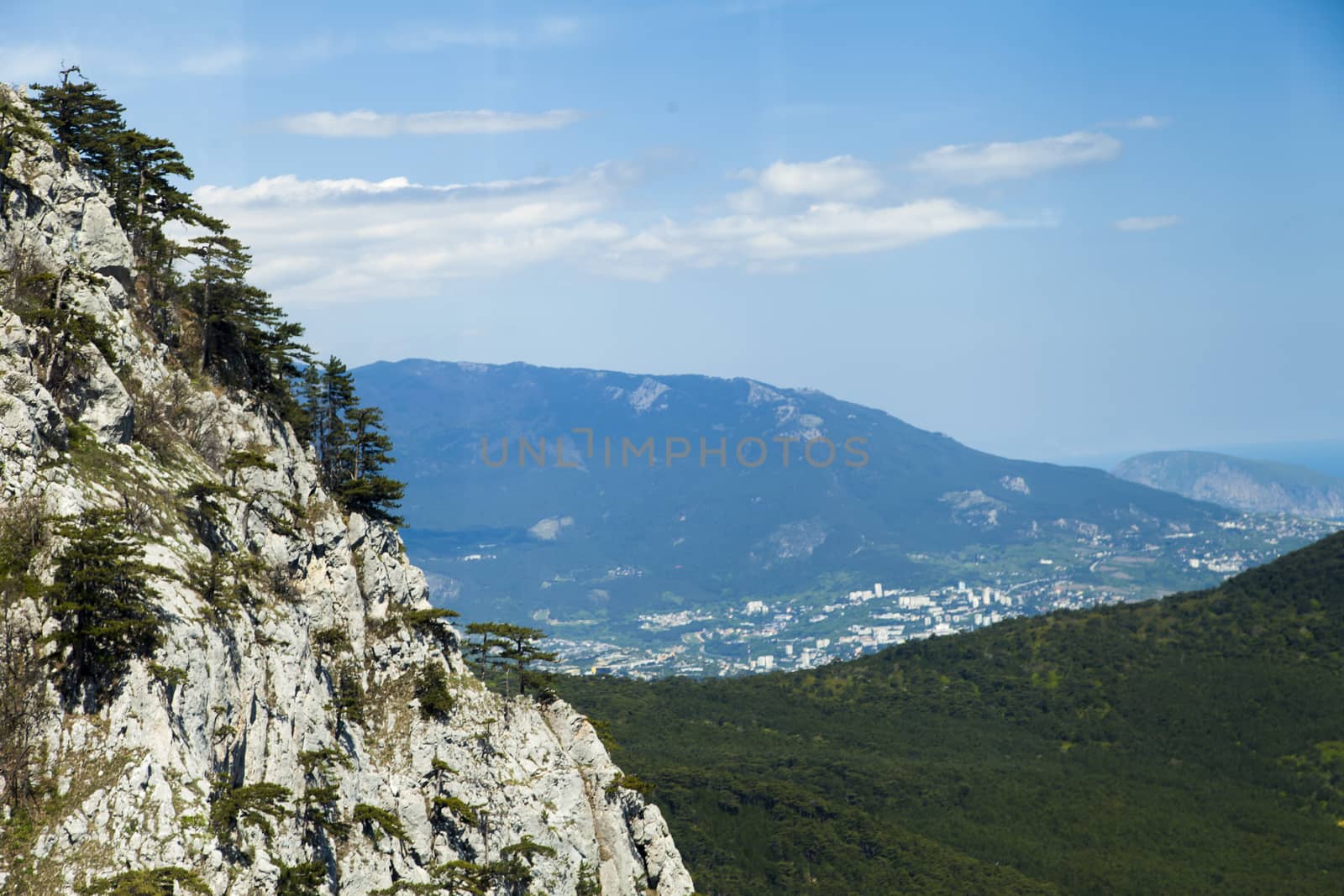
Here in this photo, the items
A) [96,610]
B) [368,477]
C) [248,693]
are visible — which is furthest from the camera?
[368,477]

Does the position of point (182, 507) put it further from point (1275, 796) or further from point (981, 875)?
point (1275, 796)

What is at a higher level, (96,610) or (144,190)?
(144,190)

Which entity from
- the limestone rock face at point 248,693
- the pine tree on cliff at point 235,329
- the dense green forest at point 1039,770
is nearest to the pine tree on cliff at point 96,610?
the limestone rock face at point 248,693

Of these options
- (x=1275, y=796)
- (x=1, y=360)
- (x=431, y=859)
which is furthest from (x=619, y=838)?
(x=1275, y=796)

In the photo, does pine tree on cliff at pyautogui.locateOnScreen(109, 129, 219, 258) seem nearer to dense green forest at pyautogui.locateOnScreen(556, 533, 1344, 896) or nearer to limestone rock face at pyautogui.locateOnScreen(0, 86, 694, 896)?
limestone rock face at pyautogui.locateOnScreen(0, 86, 694, 896)

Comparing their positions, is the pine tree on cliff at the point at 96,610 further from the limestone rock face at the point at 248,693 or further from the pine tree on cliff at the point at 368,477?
the pine tree on cliff at the point at 368,477

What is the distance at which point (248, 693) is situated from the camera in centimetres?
4928

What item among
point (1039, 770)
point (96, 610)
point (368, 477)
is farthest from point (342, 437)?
point (1039, 770)

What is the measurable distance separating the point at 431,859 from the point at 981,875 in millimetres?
78404

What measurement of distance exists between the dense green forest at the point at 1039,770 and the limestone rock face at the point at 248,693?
39.3 m

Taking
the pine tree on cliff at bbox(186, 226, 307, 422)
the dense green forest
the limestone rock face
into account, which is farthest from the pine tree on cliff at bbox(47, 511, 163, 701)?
the dense green forest

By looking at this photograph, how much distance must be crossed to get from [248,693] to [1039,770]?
13239 cm

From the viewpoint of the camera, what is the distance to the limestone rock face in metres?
41.1

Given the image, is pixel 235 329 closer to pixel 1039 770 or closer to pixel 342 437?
pixel 342 437
